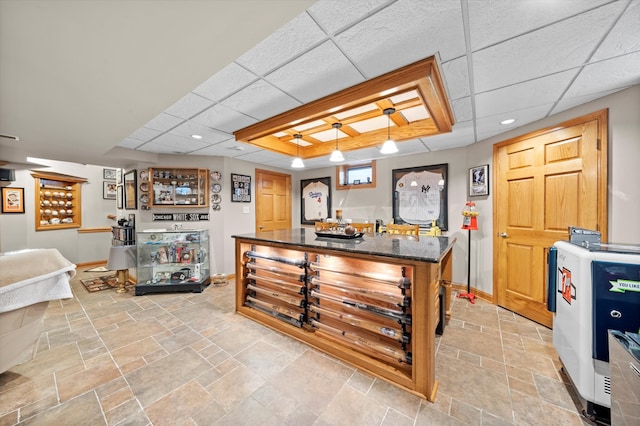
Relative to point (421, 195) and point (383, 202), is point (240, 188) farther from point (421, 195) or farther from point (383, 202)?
point (421, 195)

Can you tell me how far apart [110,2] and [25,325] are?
237cm

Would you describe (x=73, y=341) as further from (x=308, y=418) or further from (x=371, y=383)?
(x=371, y=383)

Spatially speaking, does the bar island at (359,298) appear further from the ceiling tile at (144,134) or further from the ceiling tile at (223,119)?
the ceiling tile at (144,134)

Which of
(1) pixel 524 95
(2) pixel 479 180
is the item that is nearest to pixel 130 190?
(1) pixel 524 95

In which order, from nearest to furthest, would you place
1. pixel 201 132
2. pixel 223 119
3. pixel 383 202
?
pixel 223 119 → pixel 201 132 → pixel 383 202

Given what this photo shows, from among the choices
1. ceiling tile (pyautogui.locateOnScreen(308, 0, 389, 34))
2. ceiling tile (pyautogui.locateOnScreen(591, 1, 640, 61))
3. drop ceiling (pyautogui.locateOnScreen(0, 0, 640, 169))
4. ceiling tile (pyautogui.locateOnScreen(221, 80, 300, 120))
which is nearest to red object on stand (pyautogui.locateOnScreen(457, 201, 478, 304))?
drop ceiling (pyautogui.locateOnScreen(0, 0, 640, 169))

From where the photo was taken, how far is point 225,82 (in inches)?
75.4

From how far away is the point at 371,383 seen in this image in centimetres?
183

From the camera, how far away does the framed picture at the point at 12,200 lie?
182 inches

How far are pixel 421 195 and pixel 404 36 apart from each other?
126 inches

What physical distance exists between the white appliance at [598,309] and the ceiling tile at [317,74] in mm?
2104

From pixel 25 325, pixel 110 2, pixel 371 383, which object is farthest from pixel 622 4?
pixel 25 325

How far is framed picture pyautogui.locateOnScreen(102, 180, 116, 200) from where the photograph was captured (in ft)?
19.7

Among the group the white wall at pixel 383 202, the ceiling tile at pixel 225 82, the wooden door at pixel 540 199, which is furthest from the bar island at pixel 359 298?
the ceiling tile at pixel 225 82
